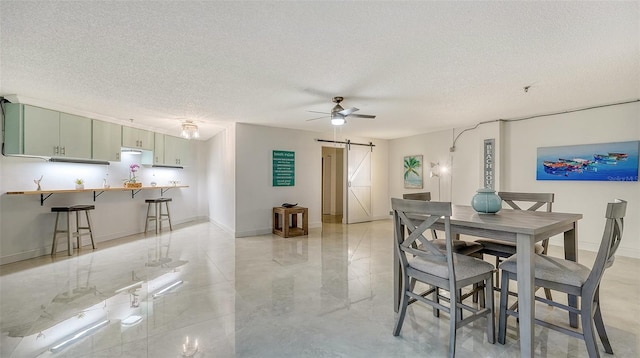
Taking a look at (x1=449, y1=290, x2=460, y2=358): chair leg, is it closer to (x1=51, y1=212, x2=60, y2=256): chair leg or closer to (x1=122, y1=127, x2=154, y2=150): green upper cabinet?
(x1=51, y1=212, x2=60, y2=256): chair leg

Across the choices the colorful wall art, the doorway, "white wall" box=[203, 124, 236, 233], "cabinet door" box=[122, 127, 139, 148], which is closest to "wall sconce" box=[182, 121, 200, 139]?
"white wall" box=[203, 124, 236, 233]

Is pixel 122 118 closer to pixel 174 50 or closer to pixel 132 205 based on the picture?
pixel 132 205

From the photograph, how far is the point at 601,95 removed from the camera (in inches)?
149

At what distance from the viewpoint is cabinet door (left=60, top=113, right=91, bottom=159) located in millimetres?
4387

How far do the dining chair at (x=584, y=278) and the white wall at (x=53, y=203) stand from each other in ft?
20.0

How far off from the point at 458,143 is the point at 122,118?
7.03m

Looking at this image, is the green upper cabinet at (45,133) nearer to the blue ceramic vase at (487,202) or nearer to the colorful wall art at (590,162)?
the blue ceramic vase at (487,202)

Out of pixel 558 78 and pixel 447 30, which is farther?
Result: pixel 558 78

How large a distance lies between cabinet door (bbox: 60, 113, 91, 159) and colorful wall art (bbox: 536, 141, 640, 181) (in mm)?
8023

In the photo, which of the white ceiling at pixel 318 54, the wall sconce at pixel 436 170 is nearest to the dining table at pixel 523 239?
the white ceiling at pixel 318 54

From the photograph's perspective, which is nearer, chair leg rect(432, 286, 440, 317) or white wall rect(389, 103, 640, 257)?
chair leg rect(432, 286, 440, 317)

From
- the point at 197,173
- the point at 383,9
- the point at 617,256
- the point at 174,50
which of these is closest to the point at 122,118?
the point at 197,173

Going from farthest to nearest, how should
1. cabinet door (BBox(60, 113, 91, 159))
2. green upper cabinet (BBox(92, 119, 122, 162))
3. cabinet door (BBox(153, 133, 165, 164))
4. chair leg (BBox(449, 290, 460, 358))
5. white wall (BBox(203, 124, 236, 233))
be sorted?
cabinet door (BBox(153, 133, 165, 164)) → white wall (BBox(203, 124, 236, 233)) → green upper cabinet (BBox(92, 119, 122, 162)) → cabinet door (BBox(60, 113, 91, 159)) → chair leg (BBox(449, 290, 460, 358))

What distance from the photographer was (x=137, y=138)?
228 inches
